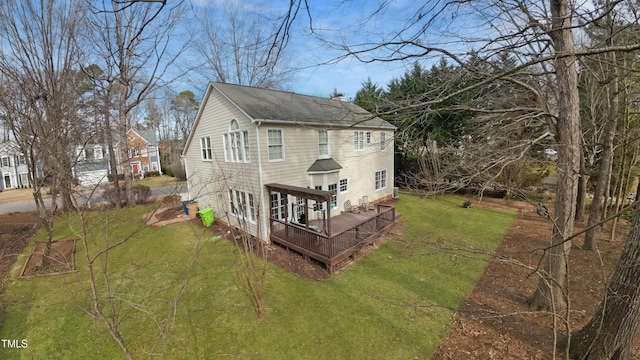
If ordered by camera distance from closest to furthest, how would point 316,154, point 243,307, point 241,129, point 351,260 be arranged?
point 243,307, point 351,260, point 241,129, point 316,154

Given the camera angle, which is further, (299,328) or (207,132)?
(207,132)

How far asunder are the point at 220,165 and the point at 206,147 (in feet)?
6.47

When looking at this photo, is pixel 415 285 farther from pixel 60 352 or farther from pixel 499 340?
pixel 60 352

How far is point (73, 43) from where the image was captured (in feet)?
46.4

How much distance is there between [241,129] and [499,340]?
10497mm

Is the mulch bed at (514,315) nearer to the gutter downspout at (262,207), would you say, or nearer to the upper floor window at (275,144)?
the gutter downspout at (262,207)

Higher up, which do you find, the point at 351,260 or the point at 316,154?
the point at 316,154

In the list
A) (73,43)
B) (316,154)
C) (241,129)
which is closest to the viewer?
(241,129)

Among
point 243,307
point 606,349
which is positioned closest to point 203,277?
point 243,307

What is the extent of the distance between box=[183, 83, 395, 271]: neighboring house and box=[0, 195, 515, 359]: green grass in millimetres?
1517

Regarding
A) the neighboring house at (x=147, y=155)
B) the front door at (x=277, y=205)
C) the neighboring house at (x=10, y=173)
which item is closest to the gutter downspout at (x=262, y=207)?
the front door at (x=277, y=205)

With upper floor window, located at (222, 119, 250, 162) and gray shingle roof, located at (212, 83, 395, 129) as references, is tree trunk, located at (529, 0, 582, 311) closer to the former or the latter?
gray shingle roof, located at (212, 83, 395, 129)

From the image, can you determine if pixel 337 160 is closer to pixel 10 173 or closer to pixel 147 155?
pixel 147 155

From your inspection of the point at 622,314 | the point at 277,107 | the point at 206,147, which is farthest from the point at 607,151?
the point at 206,147
